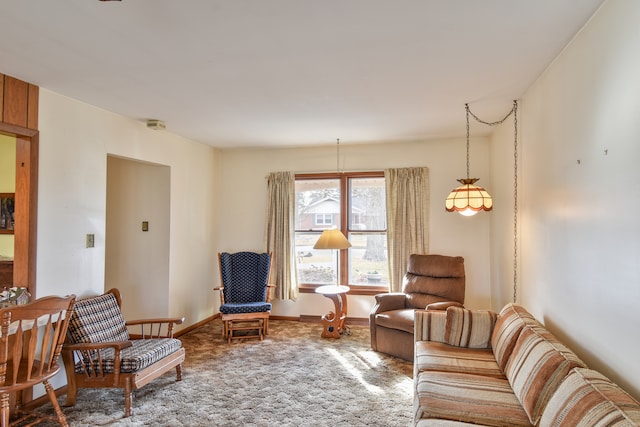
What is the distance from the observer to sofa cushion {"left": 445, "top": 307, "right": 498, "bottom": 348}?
9.50 ft

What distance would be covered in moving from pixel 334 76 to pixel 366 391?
8.50 ft

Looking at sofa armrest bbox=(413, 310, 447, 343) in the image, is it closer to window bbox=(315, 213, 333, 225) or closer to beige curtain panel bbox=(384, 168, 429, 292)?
beige curtain panel bbox=(384, 168, 429, 292)

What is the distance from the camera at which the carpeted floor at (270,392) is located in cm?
271

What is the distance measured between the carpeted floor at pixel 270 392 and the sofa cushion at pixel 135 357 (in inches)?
12.5

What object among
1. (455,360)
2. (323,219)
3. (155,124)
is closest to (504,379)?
(455,360)

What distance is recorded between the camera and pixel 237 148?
223 inches

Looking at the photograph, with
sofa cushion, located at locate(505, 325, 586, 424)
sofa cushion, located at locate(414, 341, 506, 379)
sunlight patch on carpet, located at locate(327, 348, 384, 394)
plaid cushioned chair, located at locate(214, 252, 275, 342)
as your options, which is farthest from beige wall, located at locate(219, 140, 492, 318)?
sofa cushion, located at locate(505, 325, 586, 424)

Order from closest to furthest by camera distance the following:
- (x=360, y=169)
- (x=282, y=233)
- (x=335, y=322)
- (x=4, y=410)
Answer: (x=4, y=410) < (x=335, y=322) < (x=360, y=169) < (x=282, y=233)

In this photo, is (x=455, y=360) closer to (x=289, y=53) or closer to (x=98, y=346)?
(x=289, y=53)

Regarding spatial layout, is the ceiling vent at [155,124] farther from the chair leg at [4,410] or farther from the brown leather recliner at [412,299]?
the brown leather recliner at [412,299]

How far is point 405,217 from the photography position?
16.3ft

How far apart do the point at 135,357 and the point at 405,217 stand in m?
3.51

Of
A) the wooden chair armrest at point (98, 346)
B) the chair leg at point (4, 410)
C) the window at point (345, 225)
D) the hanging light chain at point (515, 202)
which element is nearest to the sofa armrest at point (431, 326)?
the hanging light chain at point (515, 202)

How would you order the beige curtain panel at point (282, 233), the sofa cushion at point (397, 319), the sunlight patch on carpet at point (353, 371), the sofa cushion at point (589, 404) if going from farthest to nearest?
the beige curtain panel at point (282, 233)
the sofa cushion at point (397, 319)
the sunlight patch on carpet at point (353, 371)
the sofa cushion at point (589, 404)
